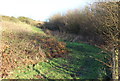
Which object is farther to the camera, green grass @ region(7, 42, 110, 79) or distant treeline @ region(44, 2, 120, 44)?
green grass @ region(7, 42, 110, 79)

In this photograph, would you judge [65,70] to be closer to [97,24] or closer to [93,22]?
[97,24]

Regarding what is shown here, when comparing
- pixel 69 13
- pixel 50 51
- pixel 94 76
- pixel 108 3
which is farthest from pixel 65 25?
pixel 108 3

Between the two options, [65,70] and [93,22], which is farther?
[93,22]

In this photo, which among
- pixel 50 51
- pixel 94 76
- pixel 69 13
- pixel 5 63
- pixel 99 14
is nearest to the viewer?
pixel 99 14

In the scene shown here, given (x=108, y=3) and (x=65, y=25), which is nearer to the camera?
(x=108, y=3)

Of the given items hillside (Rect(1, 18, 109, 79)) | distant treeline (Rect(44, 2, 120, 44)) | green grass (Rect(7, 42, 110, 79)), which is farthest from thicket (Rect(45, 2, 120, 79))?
green grass (Rect(7, 42, 110, 79))

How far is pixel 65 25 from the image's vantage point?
16.6m

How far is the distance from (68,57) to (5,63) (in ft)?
11.3

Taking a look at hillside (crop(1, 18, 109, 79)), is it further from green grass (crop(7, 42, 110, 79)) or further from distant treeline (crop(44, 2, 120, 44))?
distant treeline (crop(44, 2, 120, 44))

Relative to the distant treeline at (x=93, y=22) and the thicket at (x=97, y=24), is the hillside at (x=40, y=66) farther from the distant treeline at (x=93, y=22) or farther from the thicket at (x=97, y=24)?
the distant treeline at (x=93, y=22)

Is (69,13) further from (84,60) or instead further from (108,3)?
(108,3)

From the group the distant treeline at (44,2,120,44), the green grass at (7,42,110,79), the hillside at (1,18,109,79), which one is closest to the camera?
the distant treeline at (44,2,120,44)

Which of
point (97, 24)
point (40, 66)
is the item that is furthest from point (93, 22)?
point (40, 66)

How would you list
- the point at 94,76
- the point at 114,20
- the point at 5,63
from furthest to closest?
1. the point at 94,76
2. the point at 5,63
3. the point at 114,20
